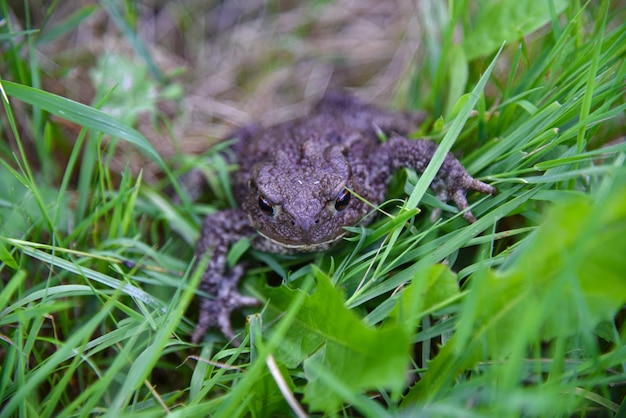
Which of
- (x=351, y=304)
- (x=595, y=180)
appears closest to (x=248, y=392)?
(x=351, y=304)

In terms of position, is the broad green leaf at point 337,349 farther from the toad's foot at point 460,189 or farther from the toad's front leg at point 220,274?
the toad's foot at point 460,189

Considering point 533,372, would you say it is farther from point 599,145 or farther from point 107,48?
point 107,48

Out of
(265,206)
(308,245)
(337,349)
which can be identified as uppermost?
(265,206)

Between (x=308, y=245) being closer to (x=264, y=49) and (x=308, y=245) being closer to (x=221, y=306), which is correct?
(x=221, y=306)

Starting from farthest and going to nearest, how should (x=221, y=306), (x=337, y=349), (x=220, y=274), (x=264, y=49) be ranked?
(x=264, y=49) < (x=220, y=274) < (x=221, y=306) < (x=337, y=349)

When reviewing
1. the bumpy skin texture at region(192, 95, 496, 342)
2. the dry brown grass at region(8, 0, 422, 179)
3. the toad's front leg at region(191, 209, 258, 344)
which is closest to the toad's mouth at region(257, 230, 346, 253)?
the bumpy skin texture at region(192, 95, 496, 342)

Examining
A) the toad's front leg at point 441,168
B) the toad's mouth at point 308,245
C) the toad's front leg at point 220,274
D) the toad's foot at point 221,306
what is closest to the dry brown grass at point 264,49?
the toad's front leg at point 220,274

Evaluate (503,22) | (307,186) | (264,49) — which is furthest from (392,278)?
(264,49)
